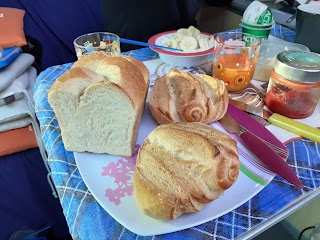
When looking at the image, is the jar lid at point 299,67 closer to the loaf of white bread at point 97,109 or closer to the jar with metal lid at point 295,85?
the jar with metal lid at point 295,85

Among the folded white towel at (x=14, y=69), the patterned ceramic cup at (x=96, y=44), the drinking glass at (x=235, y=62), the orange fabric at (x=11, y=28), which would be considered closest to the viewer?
the drinking glass at (x=235, y=62)

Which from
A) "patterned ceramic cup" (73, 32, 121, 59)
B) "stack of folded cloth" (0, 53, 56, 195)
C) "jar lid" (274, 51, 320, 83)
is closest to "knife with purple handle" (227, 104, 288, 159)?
"jar lid" (274, 51, 320, 83)

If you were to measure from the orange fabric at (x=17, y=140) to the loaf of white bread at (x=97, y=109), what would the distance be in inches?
17.6

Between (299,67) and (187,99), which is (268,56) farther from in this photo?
(187,99)

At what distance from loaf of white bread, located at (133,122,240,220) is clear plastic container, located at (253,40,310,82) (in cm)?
41

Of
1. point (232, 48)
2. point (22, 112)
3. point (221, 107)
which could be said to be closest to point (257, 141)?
point (221, 107)

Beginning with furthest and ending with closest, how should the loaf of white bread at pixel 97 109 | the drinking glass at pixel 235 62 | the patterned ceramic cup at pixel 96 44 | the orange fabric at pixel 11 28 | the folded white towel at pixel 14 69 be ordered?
the orange fabric at pixel 11 28 → the folded white towel at pixel 14 69 → the patterned ceramic cup at pixel 96 44 → the drinking glass at pixel 235 62 → the loaf of white bread at pixel 97 109

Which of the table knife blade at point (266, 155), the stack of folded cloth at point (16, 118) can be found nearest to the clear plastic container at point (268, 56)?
the table knife blade at point (266, 155)

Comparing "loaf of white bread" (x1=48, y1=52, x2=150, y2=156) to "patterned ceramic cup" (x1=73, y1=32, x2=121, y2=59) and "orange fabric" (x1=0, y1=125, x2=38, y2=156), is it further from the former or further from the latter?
"orange fabric" (x1=0, y1=125, x2=38, y2=156)

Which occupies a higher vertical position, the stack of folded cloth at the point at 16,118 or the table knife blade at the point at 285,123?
the table knife blade at the point at 285,123

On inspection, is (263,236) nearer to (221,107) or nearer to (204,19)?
(221,107)

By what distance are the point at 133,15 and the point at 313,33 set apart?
74 cm

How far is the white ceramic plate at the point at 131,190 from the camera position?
0.48 m

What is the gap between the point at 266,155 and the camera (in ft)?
1.90
